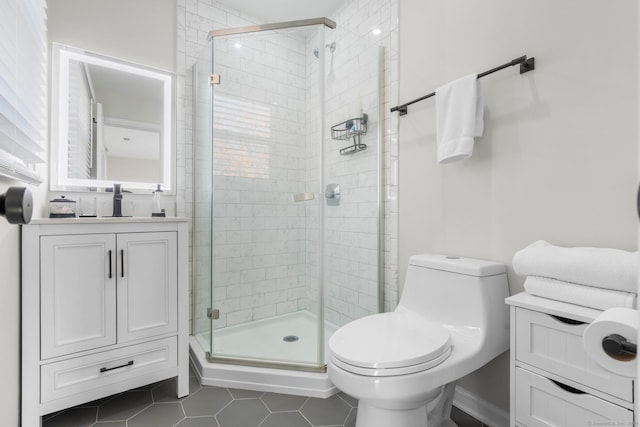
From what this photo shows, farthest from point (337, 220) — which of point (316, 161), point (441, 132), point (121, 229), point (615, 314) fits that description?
point (615, 314)

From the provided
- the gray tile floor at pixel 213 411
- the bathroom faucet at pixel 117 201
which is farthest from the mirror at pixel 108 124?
the gray tile floor at pixel 213 411

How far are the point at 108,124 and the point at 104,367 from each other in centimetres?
147

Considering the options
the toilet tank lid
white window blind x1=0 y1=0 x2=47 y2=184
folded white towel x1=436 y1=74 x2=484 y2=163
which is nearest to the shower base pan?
the toilet tank lid

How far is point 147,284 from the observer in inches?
66.1

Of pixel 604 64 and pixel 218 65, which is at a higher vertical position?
pixel 218 65

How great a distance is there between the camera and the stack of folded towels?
3.14 feet

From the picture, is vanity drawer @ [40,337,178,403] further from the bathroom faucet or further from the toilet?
the toilet

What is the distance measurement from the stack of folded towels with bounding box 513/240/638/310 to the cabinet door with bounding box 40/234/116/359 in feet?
6.00

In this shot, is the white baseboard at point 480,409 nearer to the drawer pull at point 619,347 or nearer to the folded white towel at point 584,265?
the folded white towel at point 584,265

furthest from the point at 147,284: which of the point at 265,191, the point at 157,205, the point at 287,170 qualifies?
the point at 287,170

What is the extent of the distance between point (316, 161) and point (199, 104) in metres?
1.01

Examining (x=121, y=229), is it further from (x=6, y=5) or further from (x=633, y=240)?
(x=633, y=240)

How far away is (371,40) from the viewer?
2236 mm

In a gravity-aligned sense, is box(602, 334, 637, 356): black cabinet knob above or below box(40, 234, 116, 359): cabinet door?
above
